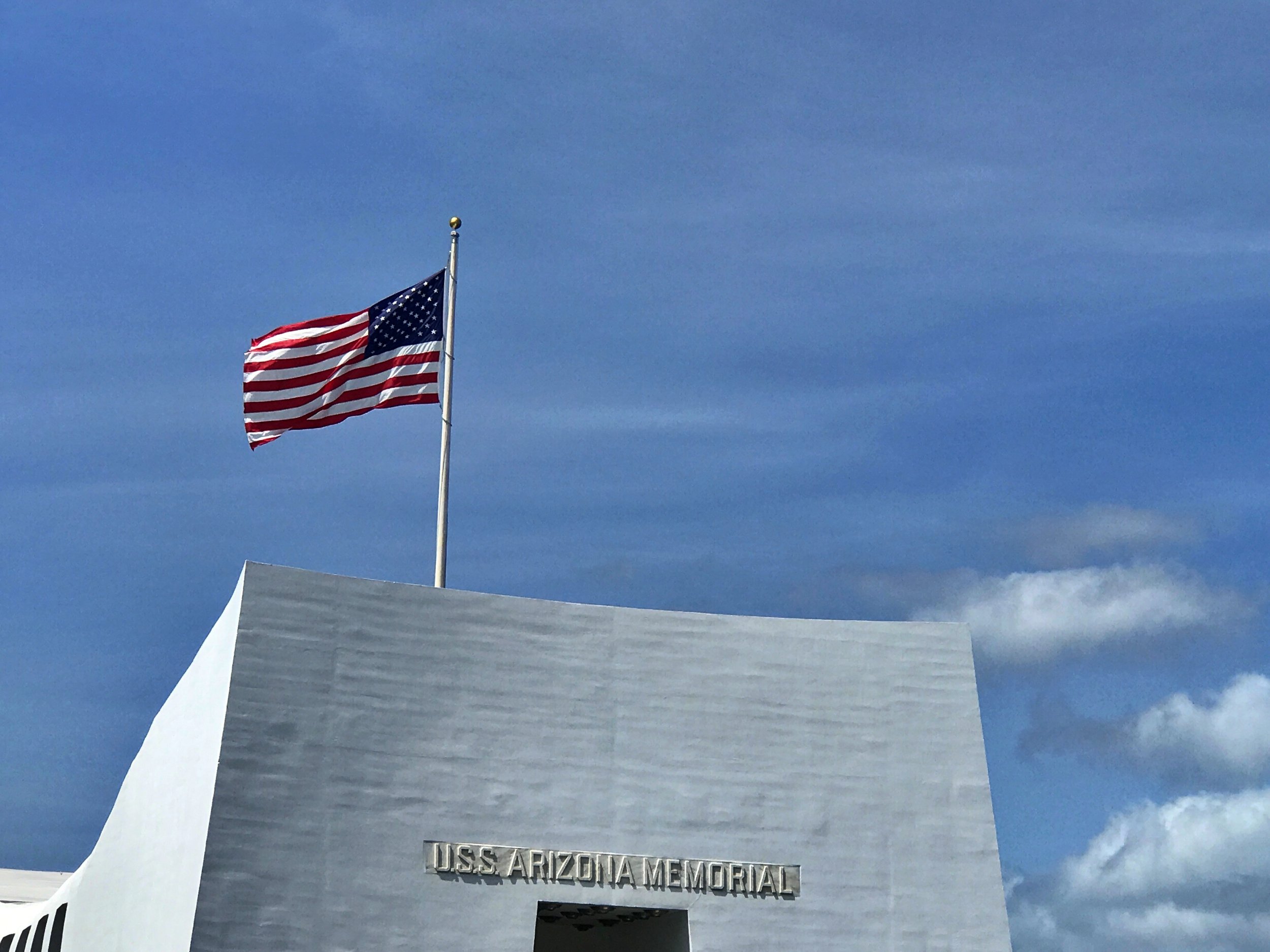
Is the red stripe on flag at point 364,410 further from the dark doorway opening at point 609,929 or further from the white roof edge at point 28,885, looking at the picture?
the white roof edge at point 28,885

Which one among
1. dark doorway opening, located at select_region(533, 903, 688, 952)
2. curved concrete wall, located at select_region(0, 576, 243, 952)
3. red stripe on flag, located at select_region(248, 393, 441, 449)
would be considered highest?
red stripe on flag, located at select_region(248, 393, 441, 449)

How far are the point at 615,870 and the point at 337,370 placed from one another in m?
7.31

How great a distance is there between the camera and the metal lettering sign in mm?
16641

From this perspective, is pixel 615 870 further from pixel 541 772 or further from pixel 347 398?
pixel 347 398

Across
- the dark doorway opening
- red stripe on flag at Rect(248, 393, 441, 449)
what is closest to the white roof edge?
the dark doorway opening

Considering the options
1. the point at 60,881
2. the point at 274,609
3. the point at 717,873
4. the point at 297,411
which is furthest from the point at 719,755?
the point at 60,881

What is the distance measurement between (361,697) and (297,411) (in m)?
4.17

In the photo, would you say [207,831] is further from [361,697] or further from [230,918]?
[361,697]

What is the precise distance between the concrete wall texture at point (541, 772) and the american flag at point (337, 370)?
9.19 ft

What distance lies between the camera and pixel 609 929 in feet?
67.3

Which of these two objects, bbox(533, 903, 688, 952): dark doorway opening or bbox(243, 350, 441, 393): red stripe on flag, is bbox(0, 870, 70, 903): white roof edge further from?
bbox(243, 350, 441, 393): red stripe on flag

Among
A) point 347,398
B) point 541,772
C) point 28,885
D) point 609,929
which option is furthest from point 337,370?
point 28,885

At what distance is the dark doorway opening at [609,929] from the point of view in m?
17.4

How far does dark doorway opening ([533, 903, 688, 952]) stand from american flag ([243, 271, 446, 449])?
681cm
